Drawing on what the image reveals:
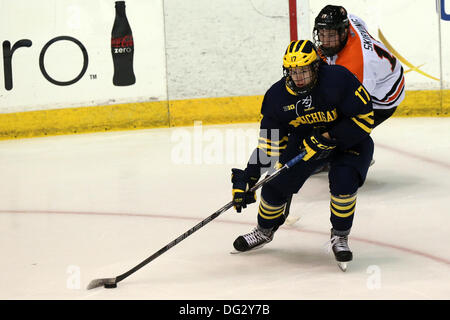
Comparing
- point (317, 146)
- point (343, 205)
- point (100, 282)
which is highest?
point (317, 146)

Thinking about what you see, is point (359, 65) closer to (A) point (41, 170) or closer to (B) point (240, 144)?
(B) point (240, 144)

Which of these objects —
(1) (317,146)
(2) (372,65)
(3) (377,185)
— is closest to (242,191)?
(1) (317,146)

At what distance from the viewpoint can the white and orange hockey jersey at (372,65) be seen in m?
4.51

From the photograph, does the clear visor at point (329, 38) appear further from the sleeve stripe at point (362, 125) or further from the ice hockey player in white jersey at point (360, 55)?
the sleeve stripe at point (362, 125)

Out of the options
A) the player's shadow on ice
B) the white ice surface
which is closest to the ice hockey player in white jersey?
the player's shadow on ice

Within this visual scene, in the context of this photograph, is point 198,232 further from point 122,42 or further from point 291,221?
point 122,42

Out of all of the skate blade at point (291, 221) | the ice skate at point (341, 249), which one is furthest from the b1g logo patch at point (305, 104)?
the skate blade at point (291, 221)

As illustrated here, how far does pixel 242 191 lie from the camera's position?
3283 millimetres

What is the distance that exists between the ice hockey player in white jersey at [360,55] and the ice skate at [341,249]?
4.54 feet

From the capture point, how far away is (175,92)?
7.54 m

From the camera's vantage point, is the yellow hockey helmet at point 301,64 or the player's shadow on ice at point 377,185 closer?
the yellow hockey helmet at point 301,64

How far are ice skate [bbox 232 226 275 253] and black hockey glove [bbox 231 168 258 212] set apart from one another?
1.10 ft

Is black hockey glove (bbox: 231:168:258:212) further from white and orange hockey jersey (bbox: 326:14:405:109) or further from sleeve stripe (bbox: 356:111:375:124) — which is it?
white and orange hockey jersey (bbox: 326:14:405:109)

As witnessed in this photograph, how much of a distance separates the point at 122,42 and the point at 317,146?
4432mm
